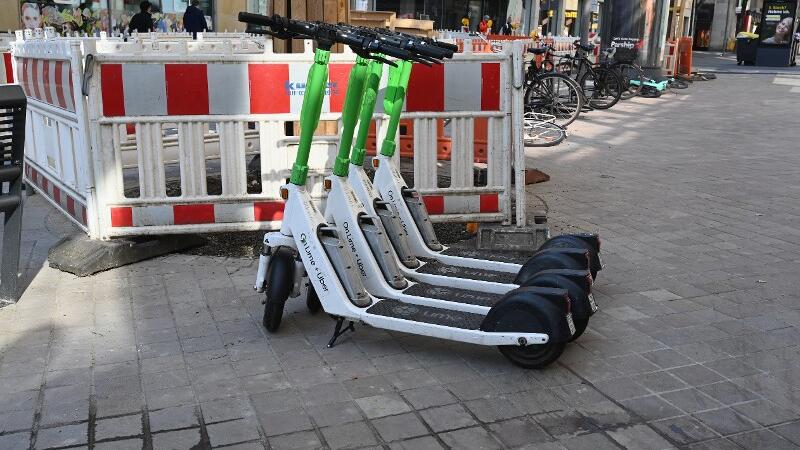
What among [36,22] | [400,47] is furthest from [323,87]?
[36,22]

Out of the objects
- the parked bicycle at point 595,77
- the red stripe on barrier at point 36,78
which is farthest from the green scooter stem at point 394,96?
the parked bicycle at point 595,77

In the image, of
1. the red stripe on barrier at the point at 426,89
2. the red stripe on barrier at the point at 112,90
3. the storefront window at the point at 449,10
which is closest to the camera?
the red stripe on barrier at the point at 112,90

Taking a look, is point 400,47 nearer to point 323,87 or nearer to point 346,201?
point 323,87

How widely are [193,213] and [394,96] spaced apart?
1.65 metres

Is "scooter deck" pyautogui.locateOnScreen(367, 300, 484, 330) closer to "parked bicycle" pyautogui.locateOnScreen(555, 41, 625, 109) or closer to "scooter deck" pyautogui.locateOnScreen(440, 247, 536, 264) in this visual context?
"scooter deck" pyautogui.locateOnScreen(440, 247, 536, 264)

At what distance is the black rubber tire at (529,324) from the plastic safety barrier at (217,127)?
239 centimetres

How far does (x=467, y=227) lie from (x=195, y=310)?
7.88ft

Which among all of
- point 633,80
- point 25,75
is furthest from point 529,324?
point 633,80

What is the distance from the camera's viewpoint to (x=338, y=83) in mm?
5805

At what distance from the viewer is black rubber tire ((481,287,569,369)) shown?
3.64m

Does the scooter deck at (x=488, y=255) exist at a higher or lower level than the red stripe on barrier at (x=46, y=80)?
lower

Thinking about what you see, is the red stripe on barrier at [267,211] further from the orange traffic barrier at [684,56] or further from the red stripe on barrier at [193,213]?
the orange traffic barrier at [684,56]

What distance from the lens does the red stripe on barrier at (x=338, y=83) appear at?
5.77 m

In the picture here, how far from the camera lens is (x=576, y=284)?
394cm
